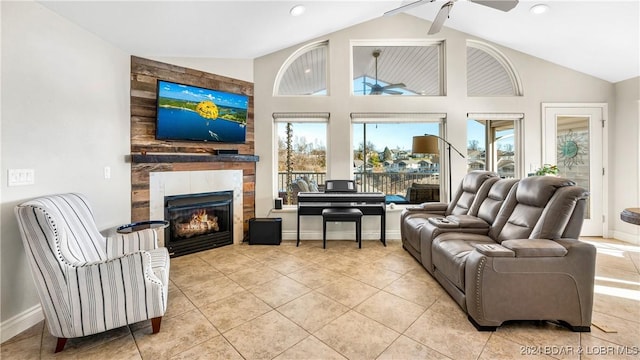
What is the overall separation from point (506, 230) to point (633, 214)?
77cm

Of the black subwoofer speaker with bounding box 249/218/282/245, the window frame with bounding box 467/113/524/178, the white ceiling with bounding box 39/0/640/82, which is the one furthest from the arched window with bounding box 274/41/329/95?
the window frame with bounding box 467/113/524/178

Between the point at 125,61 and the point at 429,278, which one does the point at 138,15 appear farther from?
the point at 429,278

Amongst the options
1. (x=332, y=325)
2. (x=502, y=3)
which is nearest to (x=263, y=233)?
(x=332, y=325)

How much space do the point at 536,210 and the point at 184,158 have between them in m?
3.75

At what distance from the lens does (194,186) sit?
3539 mm

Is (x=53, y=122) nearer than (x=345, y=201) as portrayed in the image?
Yes

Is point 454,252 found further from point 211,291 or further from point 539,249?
point 211,291

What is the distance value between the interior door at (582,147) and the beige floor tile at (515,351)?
11.6 feet

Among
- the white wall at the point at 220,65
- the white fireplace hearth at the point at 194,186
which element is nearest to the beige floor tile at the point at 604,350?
the white fireplace hearth at the point at 194,186

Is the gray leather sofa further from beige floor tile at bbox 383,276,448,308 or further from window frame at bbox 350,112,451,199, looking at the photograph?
window frame at bbox 350,112,451,199

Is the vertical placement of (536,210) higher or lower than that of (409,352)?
higher

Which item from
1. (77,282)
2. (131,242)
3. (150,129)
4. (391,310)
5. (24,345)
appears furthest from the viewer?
(150,129)

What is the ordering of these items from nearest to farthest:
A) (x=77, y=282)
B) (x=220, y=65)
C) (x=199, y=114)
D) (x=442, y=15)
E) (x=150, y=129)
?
(x=77, y=282) < (x=442, y=15) < (x=150, y=129) < (x=199, y=114) < (x=220, y=65)

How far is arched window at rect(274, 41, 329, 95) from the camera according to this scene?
417 centimetres
